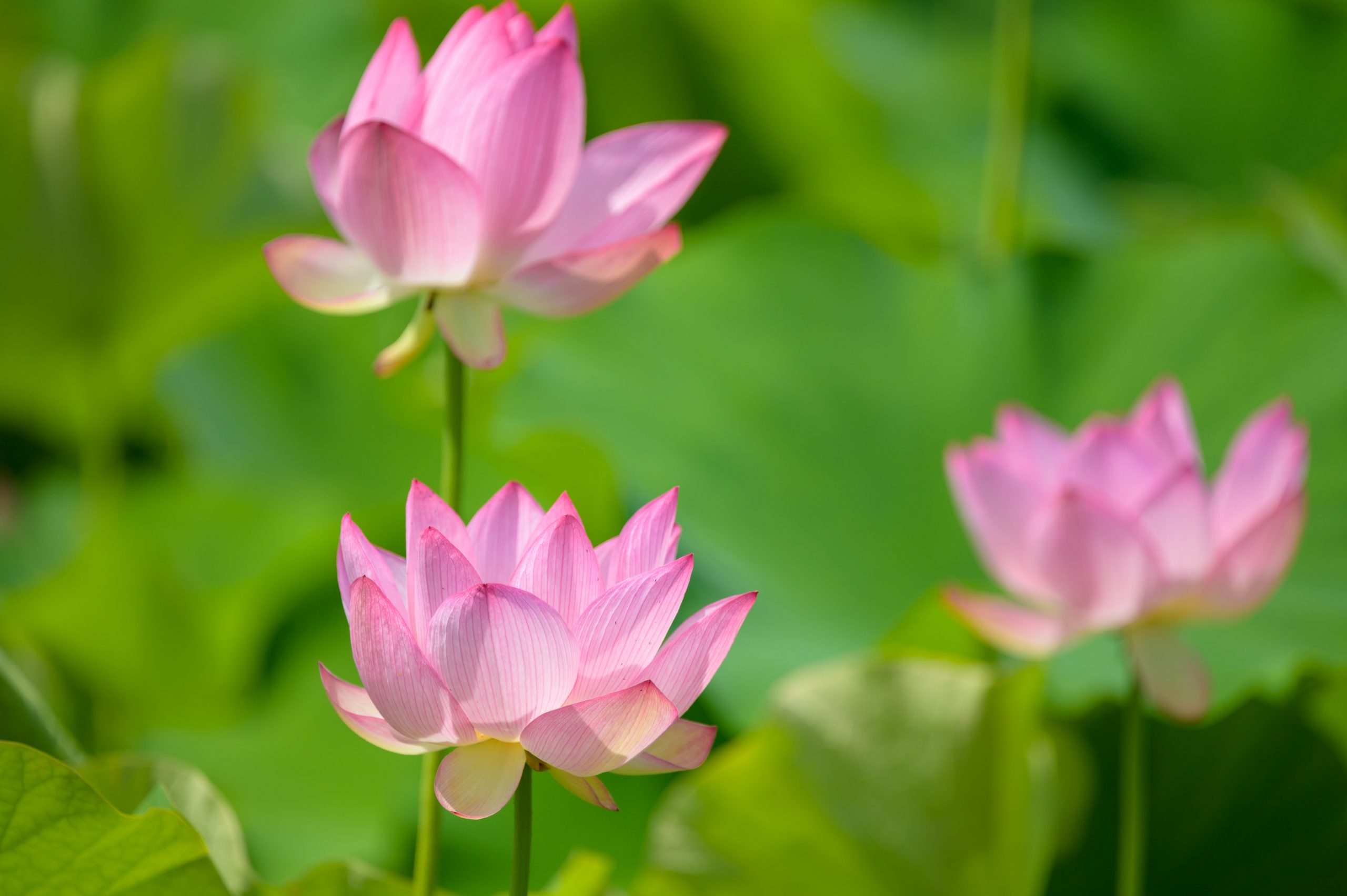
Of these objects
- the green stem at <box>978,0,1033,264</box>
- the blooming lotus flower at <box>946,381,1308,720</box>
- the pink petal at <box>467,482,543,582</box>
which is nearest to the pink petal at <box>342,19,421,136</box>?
the pink petal at <box>467,482,543,582</box>

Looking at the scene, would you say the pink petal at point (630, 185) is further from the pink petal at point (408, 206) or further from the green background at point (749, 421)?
the green background at point (749, 421)

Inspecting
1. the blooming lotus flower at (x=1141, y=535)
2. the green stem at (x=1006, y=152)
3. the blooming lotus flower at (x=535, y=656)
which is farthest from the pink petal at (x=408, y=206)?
the green stem at (x=1006, y=152)

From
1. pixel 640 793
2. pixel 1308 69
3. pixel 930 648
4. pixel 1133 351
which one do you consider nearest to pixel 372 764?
pixel 640 793

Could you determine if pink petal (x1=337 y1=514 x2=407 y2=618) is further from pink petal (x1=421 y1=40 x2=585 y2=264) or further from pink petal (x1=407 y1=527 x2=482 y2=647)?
pink petal (x1=421 y1=40 x2=585 y2=264)

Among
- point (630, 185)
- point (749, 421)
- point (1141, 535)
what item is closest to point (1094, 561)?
point (1141, 535)

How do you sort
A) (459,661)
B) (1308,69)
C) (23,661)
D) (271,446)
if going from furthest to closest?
(1308,69) < (271,446) < (23,661) < (459,661)

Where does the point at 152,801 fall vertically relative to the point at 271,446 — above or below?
above

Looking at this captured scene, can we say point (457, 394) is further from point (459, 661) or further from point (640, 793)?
point (640, 793)
